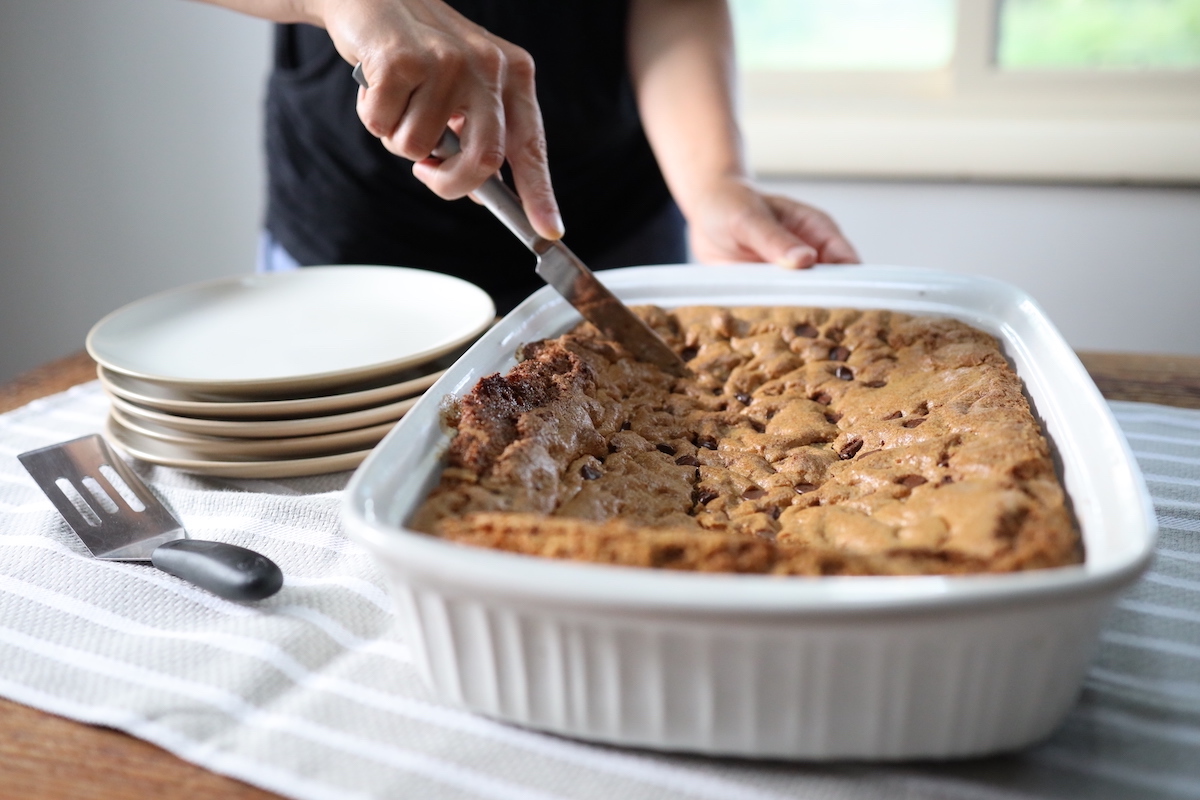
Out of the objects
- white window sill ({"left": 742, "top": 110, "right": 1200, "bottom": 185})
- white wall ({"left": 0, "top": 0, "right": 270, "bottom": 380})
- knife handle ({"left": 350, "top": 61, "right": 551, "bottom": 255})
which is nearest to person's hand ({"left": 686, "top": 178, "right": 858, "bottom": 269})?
knife handle ({"left": 350, "top": 61, "right": 551, "bottom": 255})

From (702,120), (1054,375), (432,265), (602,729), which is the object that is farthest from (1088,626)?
(432,265)

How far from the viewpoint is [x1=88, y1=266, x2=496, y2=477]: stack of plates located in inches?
42.0

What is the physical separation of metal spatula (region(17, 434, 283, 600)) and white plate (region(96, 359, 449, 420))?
0.07 meters

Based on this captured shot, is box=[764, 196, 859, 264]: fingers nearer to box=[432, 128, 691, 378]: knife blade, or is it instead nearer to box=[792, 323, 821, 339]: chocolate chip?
box=[792, 323, 821, 339]: chocolate chip

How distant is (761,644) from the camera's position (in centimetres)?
61

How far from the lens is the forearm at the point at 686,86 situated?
161 centimetres

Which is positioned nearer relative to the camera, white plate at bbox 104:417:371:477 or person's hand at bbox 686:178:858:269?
white plate at bbox 104:417:371:477

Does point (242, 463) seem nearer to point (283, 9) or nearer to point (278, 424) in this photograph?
point (278, 424)

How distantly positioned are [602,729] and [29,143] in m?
2.83

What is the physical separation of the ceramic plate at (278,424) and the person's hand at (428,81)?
0.84 feet

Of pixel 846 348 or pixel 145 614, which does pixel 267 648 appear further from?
pixel 846 348

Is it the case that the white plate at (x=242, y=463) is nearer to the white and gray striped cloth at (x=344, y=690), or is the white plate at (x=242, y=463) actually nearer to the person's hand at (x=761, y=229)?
the white and gray striped cloth at (x=344, y=690)

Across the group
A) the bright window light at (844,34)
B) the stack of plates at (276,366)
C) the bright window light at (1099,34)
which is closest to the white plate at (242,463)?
the stack of plates at (276,366)

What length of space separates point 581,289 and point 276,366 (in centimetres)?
37
